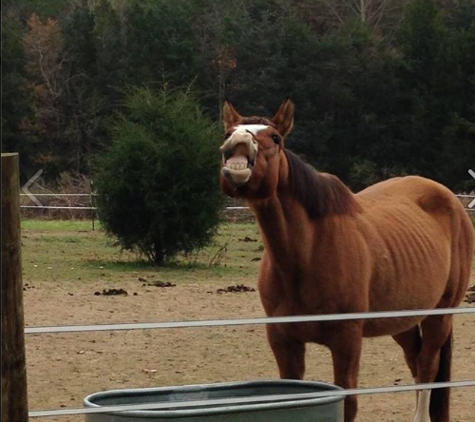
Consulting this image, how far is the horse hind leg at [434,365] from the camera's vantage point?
6.02m

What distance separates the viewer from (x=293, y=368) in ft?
17.4

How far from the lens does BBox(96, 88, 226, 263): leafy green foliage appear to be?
53.0ft

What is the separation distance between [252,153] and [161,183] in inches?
455

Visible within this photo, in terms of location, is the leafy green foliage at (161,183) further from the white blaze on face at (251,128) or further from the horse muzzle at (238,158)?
the horse muzzle at (238,158)

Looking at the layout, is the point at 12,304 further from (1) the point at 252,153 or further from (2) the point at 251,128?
(2) the point at 251,128

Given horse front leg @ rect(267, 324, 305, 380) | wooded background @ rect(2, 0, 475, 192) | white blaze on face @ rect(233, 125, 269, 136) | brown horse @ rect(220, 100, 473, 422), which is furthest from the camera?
wooded background @ rect(2, 0, 475, 192)

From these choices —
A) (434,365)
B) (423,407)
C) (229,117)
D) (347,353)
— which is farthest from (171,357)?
(229,117)

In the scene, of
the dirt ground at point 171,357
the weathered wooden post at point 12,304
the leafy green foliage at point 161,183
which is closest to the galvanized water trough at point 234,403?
the weathered wooden post at point 12,304

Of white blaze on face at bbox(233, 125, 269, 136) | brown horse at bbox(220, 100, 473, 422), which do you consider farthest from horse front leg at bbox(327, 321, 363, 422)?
white blaze on face at bbox(233, 125, 269, 136)

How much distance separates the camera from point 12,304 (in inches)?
126

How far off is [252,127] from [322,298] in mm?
920

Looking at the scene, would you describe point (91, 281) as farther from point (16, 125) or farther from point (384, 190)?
point (16, 125)

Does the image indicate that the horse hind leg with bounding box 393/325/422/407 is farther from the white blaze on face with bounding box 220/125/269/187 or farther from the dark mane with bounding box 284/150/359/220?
the white blaze on face with bounding box 220/125/269/187

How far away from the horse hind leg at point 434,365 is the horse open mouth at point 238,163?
75.7 inches
